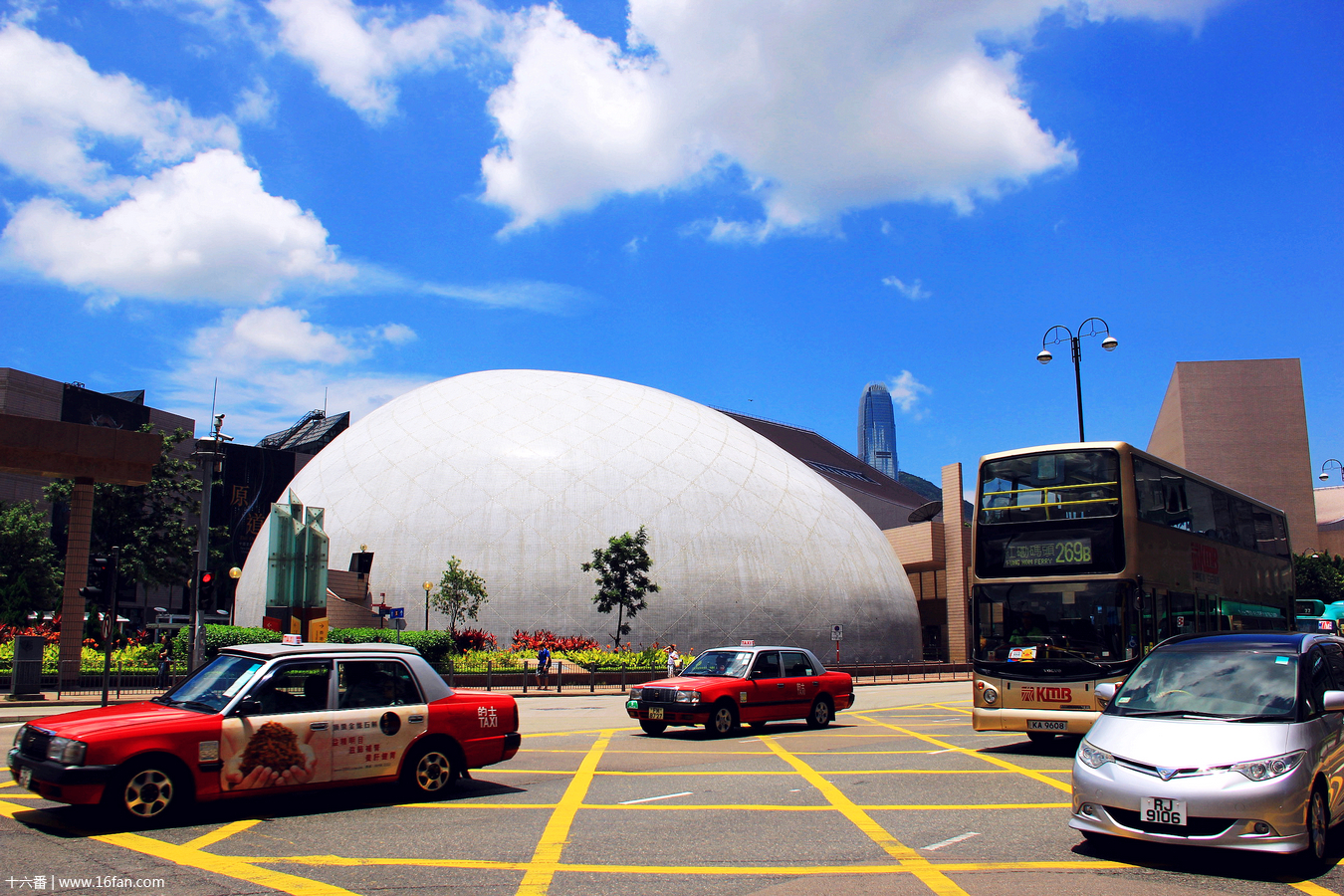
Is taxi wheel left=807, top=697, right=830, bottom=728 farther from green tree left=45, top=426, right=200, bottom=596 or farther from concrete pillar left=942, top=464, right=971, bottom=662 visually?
green tree left=45, top=426, right=200, bottom=596

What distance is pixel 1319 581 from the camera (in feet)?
231

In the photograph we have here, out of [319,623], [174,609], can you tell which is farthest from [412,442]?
[174,609]

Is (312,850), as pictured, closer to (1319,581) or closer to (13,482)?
(13,482)

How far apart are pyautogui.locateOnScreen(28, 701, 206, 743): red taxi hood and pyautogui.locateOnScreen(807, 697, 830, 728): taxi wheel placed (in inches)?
488

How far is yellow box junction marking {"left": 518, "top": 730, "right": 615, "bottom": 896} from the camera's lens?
6.44 metres

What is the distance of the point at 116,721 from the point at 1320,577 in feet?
272

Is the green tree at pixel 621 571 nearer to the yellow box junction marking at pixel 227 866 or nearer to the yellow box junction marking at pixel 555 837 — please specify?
the yellow box junction marking at pixel 555 837

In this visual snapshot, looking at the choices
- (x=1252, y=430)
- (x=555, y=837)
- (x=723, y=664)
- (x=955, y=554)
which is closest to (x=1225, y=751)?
(x=555, y=837)

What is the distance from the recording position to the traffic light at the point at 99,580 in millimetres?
20281

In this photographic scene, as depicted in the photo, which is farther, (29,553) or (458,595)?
(29,553)

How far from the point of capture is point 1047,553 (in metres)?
14.8

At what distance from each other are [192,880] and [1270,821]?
7.70m

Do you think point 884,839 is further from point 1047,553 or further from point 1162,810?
point 1047,553

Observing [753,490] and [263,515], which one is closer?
[753,490]
